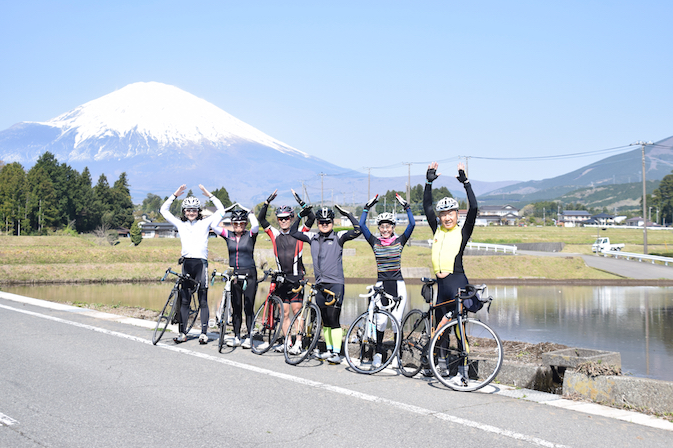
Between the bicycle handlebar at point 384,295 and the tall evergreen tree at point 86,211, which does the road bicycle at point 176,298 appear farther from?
the tall evergreen tree at point 86,211

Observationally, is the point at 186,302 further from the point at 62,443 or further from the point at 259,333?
the point at 62,443

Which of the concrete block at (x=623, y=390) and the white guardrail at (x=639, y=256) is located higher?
the concrete block at (x=623, y=390)

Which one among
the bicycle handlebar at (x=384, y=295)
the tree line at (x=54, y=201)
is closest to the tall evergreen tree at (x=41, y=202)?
the tree line at (x=54, y=201)


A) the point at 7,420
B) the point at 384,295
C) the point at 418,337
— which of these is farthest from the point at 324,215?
the point at 7,420

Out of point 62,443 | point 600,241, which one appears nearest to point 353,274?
point 600,241

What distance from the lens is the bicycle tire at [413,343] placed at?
7.75 metres

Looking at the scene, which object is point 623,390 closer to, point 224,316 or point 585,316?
point 224,316

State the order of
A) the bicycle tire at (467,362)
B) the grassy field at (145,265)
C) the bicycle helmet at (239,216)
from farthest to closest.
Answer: the grassy field at (145,265) → the bicycle helmet at (239,216) → the bicycle tire at (467,362)

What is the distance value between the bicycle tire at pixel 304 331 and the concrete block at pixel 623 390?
3.39m

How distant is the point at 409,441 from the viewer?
199 inches

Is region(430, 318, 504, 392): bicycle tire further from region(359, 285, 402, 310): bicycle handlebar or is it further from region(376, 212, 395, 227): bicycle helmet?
region(376, 212, 395, 227): bicycle helmet

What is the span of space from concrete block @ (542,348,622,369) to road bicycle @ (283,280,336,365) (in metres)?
3.03

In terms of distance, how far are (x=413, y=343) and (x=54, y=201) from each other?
308ft

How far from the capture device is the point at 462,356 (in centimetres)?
706
